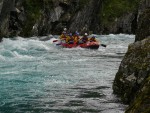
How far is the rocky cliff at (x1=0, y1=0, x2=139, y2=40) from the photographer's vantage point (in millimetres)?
38906

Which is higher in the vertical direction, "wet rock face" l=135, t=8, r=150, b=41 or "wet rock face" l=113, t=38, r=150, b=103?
"wet rock face" l=135, t=8, r=150, b=41

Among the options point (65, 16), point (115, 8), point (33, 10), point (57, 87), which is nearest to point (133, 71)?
point (57, 87)

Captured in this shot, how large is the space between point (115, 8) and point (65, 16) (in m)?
15.2

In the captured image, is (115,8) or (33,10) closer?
(33,10)

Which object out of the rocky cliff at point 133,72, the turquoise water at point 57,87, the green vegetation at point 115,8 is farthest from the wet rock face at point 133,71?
the green vegetation at point 115,8

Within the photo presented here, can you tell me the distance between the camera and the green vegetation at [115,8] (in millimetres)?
57188

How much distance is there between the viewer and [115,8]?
195 feet

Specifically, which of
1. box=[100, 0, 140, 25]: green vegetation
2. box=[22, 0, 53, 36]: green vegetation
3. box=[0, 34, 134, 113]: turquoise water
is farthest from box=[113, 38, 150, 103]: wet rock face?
box=[100, 0, 140, 25]: green vegetation

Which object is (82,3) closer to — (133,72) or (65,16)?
(65,16)

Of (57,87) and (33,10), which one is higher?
(33,10)

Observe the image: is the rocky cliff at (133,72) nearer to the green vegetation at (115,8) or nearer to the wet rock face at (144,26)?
the wet rock face at (144,26)

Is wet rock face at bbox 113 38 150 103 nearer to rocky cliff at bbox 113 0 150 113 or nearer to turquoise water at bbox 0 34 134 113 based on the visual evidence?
rocky cliff at bbox 113 0 150 113

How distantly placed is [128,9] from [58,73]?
4335 cm

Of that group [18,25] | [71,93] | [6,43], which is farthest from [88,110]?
[18,25]
